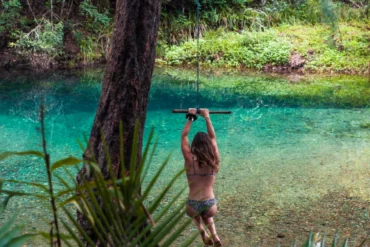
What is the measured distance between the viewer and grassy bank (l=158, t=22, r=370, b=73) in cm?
1500

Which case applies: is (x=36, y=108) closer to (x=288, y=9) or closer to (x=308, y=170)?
(x=308, y=170)

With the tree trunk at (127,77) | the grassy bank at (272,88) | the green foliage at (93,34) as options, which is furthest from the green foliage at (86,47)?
the tree trunk at (127,77)

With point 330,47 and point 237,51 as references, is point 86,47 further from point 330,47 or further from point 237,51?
point 330,47

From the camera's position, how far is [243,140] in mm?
8141

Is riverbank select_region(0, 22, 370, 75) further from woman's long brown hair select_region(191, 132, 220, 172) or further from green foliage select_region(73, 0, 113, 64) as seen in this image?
woman's long brown hair select_region(191, 132, 220, 172)

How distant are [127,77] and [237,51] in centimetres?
1275

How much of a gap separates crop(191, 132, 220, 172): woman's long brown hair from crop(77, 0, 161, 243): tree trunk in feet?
2.01

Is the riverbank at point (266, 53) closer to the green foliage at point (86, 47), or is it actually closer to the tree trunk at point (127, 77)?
the green foliage at point (86, 47)

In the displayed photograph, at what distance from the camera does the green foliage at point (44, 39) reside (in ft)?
46.2

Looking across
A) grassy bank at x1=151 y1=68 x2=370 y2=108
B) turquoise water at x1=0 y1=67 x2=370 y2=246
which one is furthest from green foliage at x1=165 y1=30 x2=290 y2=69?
turquoise water at x1=0 y1=67 x2=370 y2=246

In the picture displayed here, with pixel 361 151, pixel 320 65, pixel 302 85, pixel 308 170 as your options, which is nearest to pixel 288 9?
pixel 320 65

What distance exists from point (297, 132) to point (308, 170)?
7.58 feet

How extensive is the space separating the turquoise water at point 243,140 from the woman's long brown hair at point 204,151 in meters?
0.72

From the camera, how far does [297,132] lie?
863cm
